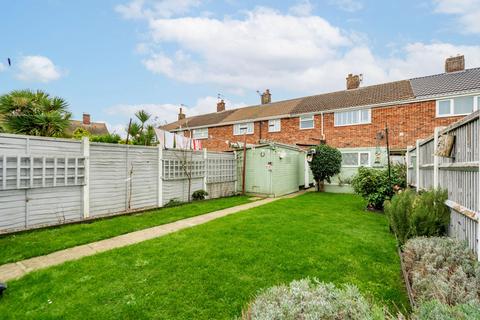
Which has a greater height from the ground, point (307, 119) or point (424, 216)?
point (307, 119)

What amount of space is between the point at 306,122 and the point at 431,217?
50.4 ft

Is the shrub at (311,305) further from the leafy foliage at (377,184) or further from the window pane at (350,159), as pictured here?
the window pane at (350,159)

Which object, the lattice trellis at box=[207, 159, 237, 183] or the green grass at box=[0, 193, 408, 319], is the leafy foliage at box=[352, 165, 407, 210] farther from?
the lattice trellis at box=[207, 159, 237, 183]

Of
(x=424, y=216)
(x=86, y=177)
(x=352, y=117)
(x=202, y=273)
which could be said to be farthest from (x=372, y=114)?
(x=86, y=177)

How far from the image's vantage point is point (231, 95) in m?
28.7

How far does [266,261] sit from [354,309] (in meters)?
2.73

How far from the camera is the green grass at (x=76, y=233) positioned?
505 cm

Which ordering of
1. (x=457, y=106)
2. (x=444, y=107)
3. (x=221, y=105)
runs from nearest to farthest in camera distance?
(x=457, y=106) < (x=444, y=107) < (x=221, y=105)

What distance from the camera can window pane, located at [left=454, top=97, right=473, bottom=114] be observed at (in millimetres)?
13543

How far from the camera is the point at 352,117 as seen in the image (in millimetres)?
17016

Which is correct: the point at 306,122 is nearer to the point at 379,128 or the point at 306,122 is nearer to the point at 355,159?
the point at 355,159

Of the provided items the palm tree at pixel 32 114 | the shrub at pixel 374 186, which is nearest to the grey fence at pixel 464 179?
the shrub at pixel 374 186

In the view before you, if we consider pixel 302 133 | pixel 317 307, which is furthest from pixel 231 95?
pixel 317 307

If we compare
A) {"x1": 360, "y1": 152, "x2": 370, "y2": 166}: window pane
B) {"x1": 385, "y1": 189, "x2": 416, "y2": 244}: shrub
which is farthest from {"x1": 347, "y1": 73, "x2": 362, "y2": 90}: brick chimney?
{"x1": 385, "y1": 189, "x2": 416, "y2": 244}: shrub
